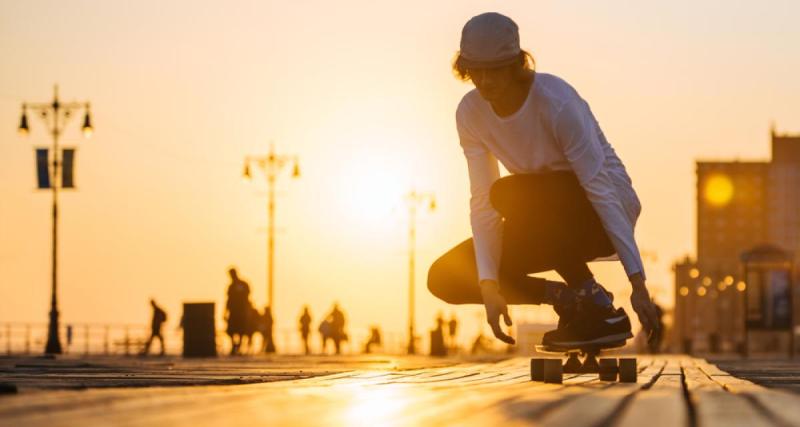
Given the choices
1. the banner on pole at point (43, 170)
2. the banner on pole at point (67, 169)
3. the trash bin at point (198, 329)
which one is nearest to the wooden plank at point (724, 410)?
the trash bin at point (198, 329)

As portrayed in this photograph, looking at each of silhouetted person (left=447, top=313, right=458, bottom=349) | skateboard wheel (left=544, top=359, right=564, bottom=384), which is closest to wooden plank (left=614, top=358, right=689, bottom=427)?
skateboard wheel (left=544, top=359, right=564, bottom=384)

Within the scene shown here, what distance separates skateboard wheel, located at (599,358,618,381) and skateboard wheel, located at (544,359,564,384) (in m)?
0.49

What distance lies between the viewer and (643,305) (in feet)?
25.1

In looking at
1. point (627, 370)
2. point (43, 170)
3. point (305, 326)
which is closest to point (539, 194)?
point (627, 370)

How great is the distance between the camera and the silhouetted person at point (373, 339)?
6688cm

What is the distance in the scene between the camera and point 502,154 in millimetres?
8172

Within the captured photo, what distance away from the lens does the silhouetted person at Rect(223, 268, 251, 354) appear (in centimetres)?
3319

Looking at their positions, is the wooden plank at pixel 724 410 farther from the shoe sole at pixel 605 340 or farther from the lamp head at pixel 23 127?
the lamp head at pixel 23 127

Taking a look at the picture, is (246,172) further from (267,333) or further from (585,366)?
(585,366)

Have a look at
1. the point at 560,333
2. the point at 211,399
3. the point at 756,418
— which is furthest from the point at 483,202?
the point at 756,418

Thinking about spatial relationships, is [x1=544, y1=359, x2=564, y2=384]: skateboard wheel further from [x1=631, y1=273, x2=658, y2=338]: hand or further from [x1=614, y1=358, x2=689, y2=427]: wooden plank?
[x1=614, y1=358, x2=689, y2=427]: wooden plank

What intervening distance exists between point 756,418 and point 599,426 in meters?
0.53

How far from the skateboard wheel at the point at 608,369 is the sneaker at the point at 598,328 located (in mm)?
169

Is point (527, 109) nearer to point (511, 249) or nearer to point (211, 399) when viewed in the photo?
point (511, 249)
